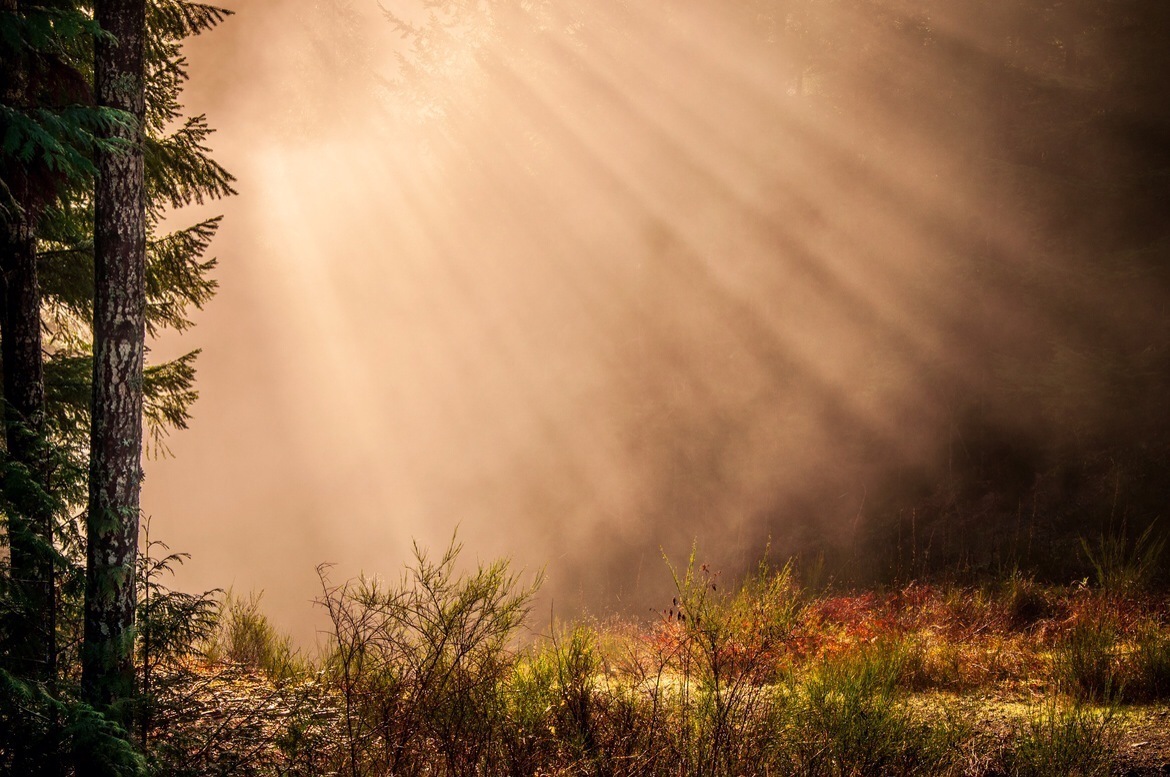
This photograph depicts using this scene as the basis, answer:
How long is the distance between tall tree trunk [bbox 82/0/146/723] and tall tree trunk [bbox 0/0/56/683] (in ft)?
1.02

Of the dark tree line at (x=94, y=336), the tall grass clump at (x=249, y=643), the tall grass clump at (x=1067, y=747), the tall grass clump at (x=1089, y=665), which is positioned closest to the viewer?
the tall grass clump at (x=1067, y=747)

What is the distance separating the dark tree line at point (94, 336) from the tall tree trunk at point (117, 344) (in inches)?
0.4

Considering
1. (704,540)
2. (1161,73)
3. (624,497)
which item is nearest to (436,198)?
(624,497)

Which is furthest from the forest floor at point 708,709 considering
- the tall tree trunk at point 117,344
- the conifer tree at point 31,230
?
the conifer tree at point 31,230

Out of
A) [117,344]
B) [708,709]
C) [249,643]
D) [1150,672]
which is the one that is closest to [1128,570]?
[1150,672]

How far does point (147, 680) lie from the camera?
4.66m

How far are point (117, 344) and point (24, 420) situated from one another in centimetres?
108

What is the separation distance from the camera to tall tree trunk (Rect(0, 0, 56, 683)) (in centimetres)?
434

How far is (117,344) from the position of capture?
4.96m

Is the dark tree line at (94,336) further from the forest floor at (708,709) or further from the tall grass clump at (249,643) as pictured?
the tall grass clump at (249,643)

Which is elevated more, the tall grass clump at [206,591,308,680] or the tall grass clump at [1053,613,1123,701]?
the tall grass clump at [206,591,308,680]

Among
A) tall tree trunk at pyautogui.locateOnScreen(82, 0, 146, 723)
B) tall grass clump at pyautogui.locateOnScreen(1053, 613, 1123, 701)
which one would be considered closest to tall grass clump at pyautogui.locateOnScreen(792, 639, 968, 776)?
tall grass clump at pyautogui.locateOnScreen(1053, 613, 1123, 701)

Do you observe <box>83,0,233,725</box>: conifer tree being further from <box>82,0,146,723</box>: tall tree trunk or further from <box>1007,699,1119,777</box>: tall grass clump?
<box>1007,699,1119,777</box>: tall grass clump

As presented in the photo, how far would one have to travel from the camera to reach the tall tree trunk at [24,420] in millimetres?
4340
